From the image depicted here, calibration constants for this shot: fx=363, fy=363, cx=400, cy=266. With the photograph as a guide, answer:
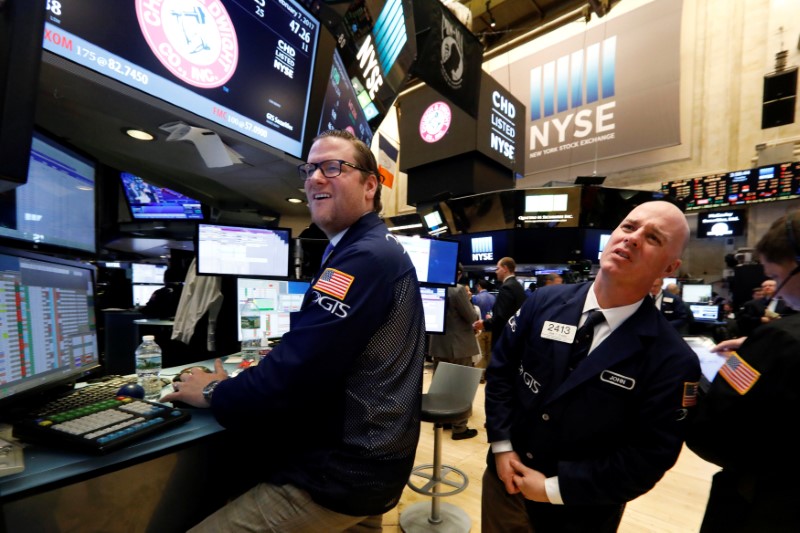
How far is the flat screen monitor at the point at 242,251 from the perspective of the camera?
2051 millimetres

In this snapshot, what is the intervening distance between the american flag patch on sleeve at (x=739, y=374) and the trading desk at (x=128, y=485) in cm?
143

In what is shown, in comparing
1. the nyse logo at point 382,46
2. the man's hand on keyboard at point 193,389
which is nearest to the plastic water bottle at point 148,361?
the man's hand on keyboard at point 193,389

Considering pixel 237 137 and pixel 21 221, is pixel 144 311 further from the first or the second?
pixel 21 221

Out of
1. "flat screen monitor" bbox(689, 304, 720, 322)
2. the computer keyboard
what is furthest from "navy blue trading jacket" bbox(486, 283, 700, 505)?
"flat screen monitor" bbox(689, 304, 720, 322)

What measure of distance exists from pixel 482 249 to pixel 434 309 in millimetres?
6464

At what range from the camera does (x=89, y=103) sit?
1.53 metres

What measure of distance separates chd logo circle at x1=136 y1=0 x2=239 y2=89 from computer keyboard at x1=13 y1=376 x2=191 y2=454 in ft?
4.21

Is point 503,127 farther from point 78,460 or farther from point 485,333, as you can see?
point 78,460

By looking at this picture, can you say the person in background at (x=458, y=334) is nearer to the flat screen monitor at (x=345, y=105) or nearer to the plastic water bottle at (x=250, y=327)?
the flat screen monitor at (x=345, y=105)

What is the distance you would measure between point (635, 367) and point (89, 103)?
2.27 meters

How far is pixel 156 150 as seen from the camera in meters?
2.18

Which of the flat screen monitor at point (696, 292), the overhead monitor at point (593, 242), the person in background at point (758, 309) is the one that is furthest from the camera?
the overhead monitor at point (593, 242)

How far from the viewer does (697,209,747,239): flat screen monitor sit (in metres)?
6.73

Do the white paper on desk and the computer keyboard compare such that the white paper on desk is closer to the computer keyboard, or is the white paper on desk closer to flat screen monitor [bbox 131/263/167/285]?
the computer keyboard
